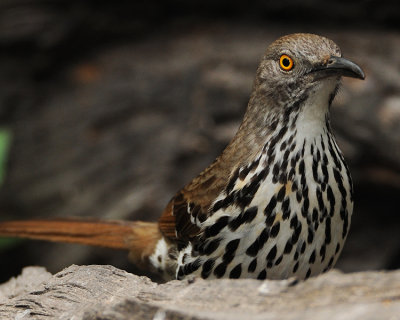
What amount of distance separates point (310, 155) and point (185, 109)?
304 centimetres

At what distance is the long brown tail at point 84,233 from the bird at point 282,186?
2.17 feet

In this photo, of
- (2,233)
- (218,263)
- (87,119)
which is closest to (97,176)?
(87,119)

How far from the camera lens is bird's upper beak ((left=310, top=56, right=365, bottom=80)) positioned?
3389mm

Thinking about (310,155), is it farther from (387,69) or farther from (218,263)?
(387,69)

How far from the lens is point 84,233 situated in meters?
4.39

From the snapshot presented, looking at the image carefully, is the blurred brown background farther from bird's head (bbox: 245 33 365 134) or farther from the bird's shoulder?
bird's head (bbox: 245 33 365 134)

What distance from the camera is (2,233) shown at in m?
4.37

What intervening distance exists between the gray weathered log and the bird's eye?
1.35 metres

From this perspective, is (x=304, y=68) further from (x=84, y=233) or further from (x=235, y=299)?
(x=84, y=233)

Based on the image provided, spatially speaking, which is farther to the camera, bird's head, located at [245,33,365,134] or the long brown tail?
the long brown tail

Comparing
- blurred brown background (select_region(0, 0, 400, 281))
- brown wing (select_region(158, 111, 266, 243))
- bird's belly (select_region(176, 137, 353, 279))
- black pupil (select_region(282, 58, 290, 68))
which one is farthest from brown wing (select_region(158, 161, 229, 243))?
blurred brown background (select_region(0, 0, 400, 281))

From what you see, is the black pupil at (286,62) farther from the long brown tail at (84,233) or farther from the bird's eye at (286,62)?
the long brown tail at (84,233)

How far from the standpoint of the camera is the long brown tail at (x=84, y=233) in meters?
4.38

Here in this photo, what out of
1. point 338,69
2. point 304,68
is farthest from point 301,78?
point 338,69
